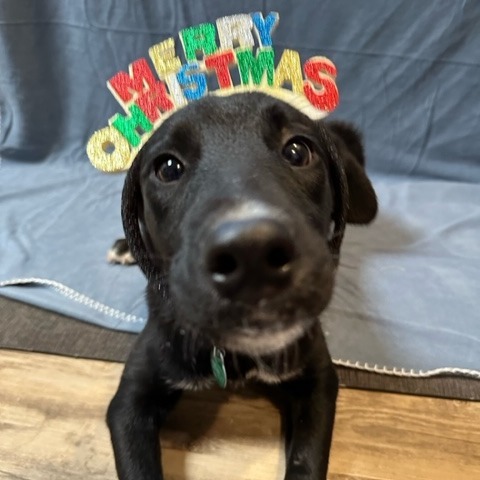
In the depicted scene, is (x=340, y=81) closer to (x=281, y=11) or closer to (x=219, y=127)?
(x=281, y=11)

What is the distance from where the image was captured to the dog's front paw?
194 centimetres

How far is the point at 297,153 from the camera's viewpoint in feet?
4.13

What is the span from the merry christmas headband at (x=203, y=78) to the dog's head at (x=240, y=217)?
550 mm

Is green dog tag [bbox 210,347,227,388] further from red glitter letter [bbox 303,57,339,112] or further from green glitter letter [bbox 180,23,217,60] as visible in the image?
green glitter letter [bbox 180,23,217,60]

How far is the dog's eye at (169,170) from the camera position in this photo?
1250mm

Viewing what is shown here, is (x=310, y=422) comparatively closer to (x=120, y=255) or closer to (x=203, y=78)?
(x=120, y=255)

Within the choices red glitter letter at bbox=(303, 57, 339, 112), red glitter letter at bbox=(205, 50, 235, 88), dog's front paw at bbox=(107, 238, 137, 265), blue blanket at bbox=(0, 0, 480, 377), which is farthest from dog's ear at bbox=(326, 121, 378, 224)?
dog's front paw at bbox=(107, 238, 137, 265)

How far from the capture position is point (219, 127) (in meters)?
1.21

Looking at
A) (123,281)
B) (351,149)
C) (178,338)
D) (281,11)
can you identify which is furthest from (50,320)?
(281,11)

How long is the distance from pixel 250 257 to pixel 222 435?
28.4 inches

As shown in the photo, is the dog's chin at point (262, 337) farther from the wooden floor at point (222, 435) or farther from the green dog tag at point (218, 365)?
the wooden floor at point (222, 435)

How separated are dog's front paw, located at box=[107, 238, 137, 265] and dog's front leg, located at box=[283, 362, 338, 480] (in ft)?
2.43

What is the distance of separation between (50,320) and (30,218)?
0.60m

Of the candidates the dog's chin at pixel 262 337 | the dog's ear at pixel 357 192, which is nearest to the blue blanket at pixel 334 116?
the dog's ear at pixel 357 192
